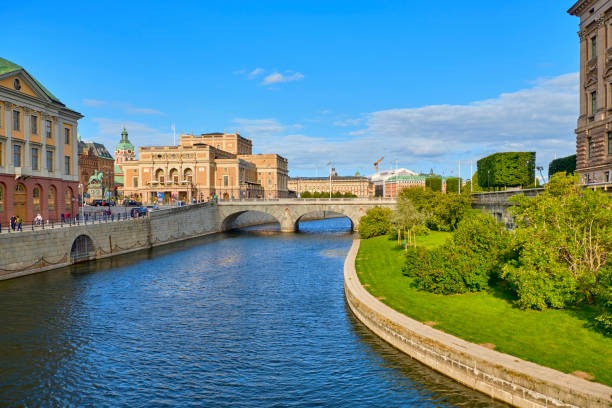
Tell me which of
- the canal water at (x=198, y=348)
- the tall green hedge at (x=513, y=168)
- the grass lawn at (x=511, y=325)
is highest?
the tall green hedge at (x=513, y=168)

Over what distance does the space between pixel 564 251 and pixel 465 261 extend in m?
5.88

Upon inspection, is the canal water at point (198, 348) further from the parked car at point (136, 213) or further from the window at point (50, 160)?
the parked car at point (136, 213)

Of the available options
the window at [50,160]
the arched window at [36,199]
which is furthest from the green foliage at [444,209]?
the arched window at [36,199]

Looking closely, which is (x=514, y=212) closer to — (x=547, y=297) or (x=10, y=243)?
(x=547, y=297)

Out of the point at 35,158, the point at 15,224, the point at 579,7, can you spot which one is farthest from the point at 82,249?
the point at 579,7

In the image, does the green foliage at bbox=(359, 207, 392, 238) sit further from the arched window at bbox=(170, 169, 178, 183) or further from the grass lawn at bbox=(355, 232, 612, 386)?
the arched window at bbox=(170, 169, 178, 183)

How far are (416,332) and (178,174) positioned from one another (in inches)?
5317

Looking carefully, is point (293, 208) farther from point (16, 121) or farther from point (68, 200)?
point (16, 121)

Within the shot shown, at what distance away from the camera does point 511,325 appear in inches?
901

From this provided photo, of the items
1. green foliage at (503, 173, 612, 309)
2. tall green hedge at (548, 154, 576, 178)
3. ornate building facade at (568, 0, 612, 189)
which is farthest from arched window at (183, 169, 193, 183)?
green foliage at (503, 173, 612, 309)

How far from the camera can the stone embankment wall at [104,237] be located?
A: 42531 millimetres

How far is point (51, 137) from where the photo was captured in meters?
58.7

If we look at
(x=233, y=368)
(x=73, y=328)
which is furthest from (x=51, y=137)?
(x=233, y=368)

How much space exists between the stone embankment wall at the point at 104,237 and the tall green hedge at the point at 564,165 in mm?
68123
